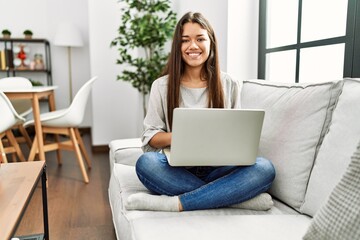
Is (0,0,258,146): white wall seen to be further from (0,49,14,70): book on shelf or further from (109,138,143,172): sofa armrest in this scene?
(109,138,143,172): sofa armrest

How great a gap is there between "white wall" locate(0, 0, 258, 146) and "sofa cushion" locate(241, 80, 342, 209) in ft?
2.81

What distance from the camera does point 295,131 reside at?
3.84ft

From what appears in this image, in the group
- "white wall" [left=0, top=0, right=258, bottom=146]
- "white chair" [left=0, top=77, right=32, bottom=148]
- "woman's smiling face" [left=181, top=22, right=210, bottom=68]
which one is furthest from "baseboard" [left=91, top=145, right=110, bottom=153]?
"woman's smiling face" [left=181, top=22, right=210, bottom=68]

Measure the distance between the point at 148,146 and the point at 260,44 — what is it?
1.13 meters

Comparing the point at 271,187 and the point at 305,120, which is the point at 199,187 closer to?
the point at 271,187

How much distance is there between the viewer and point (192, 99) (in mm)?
1441

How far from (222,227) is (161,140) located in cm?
49

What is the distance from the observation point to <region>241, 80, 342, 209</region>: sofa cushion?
112cm

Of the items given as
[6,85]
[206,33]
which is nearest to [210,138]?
[206,33]

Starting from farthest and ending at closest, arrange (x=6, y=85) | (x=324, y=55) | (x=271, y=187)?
(x=6, y=85), (x=324, y=55), (x=271, y=187)

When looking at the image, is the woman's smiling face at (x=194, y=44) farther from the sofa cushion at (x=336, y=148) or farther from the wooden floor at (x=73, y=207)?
the wooden floor at (x=73, y=207)

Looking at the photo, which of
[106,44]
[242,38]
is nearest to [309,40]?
[242,38]

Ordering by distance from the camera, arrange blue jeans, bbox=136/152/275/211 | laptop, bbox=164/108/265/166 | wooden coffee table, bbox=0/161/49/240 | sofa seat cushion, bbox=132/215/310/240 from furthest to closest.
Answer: blue jeans, bbox=136/152/275/211 < laptop, bbox=164/108/265/166 < sofa seat cushion, bbox=132/215/310/240 < wooden coffee table, bbox=0/161/49/240

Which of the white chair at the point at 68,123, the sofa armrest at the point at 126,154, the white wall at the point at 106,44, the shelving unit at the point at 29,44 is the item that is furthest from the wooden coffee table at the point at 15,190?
the shelving unit at the point at 29,44
